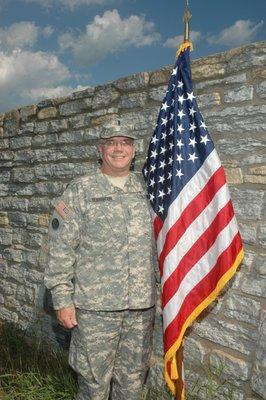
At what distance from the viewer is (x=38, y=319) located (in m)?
4.67

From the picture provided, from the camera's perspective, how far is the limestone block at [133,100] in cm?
365

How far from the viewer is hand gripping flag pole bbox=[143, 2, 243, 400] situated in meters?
2.90

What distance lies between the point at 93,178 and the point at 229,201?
3.11 ft

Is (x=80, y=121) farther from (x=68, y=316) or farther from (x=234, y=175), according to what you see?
(x=68, y=316)

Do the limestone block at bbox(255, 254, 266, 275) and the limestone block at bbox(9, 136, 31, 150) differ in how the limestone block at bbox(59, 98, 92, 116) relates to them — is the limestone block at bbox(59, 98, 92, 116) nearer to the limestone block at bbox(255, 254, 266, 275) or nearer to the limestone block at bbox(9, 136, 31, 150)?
the limestone block at bbox(9, 136, 31, 150)

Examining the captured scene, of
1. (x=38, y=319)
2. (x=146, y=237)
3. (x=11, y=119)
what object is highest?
(x=11, y=119)

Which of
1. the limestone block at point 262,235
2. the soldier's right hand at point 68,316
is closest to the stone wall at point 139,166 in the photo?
the limestone block at point 262,235

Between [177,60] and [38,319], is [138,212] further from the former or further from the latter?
[38,319]

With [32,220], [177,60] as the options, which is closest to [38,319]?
[32,220]

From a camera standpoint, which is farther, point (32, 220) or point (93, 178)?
point (32, 220)

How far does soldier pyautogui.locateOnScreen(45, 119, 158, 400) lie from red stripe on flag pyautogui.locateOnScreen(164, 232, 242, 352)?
20 cm

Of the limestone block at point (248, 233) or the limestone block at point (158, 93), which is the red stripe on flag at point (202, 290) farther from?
the limestone block at point (158, 93)

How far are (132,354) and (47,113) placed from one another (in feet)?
8.65

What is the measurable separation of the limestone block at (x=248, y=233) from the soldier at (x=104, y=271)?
2.09 ft
